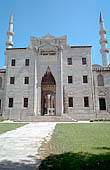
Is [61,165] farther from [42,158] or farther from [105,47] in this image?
[105,47]

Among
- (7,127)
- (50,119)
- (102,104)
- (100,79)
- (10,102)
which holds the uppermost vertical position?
(100,79)

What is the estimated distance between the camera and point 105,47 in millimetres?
32812

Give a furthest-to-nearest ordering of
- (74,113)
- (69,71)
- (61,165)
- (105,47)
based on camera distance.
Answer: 1. (105,47)
2. (69,71)
3. (74,113)
4. (61,165)

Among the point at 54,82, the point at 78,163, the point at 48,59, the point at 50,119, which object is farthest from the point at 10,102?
the point at 78,163

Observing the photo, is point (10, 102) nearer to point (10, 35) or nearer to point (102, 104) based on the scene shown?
point (102, 104)

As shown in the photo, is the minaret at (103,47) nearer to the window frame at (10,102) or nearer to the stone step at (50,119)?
the stone step at (50,119)

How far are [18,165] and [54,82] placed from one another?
23.8 m

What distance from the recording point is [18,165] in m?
3.70

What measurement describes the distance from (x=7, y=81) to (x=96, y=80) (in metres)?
15.5

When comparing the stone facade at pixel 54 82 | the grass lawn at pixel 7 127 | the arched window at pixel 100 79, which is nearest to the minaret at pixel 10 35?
the stone facade at pixel 54 82

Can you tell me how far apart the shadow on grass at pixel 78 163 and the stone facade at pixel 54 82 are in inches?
830

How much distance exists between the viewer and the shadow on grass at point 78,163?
3.54m

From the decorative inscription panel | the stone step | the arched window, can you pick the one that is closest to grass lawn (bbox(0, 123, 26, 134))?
the stone step

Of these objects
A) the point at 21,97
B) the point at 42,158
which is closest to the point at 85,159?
the point at 42,158
